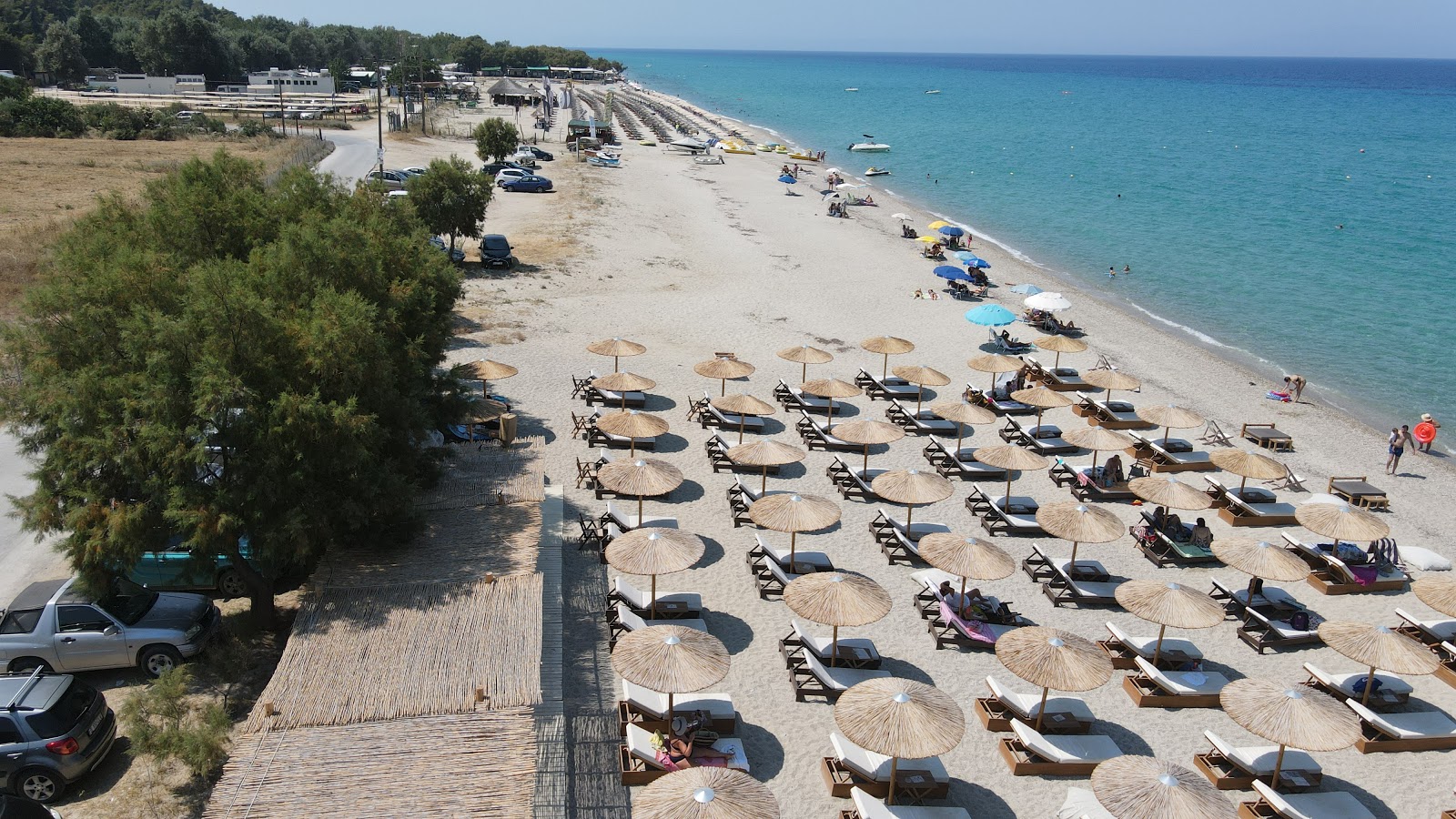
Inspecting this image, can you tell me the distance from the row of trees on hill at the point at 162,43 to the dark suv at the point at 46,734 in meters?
86.5

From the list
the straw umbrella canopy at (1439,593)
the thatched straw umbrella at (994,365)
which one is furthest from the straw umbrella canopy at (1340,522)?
the thatched straw umbrella at (994,365)

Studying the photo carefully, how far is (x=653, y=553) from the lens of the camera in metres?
12.9

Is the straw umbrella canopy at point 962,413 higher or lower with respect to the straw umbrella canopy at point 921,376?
lower

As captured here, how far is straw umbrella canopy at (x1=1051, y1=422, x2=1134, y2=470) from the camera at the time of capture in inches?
722

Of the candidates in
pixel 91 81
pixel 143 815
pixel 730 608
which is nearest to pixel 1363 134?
pixel 730 608

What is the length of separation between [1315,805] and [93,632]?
1411 cm

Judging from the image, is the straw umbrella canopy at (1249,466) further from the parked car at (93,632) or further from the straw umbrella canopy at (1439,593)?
the parked car at (93,632)

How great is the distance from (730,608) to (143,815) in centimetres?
749

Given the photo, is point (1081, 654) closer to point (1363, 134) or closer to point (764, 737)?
point (764, 737)

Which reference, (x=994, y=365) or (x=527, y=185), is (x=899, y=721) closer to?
(x=994, y=365)

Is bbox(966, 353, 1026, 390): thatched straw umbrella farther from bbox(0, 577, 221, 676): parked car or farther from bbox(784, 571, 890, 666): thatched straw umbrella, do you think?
bbox(0, 577, 221, 676): parked car

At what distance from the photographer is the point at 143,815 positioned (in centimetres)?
947

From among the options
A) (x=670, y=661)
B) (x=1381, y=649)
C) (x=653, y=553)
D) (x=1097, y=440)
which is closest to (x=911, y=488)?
(x=653, y=553)

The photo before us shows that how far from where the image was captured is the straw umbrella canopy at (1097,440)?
18.3 m
